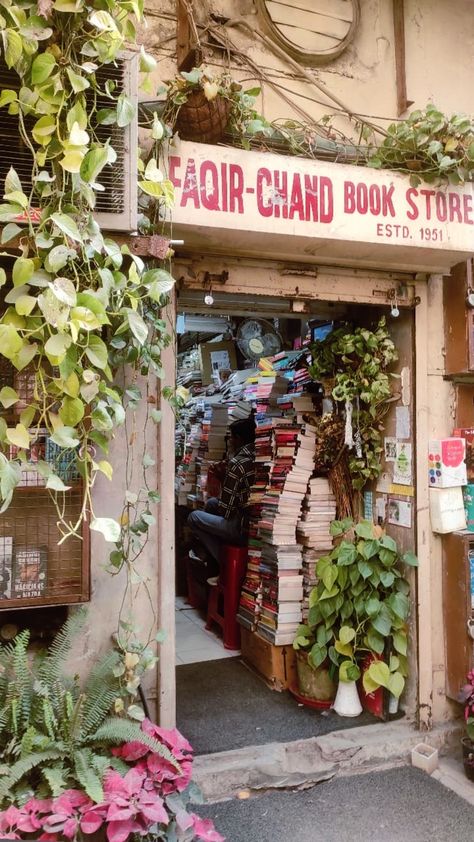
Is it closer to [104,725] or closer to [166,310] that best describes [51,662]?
[104,725]

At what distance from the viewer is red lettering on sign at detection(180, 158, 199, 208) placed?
3158mm

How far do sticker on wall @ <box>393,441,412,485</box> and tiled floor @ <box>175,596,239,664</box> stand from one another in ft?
7.58

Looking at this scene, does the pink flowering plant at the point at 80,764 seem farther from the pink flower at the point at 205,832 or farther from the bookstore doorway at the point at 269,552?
the bookstore doorway at the point at 269,552

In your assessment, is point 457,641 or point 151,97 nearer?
point 151,97

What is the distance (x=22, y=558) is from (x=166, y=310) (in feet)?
4.94

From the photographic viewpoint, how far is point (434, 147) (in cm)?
352

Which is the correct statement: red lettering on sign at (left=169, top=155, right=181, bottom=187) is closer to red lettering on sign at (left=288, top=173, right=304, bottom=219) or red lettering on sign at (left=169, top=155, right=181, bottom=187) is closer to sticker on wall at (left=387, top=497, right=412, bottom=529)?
red lettering on sign at (left=288, top=173, right=304, bottom=219)

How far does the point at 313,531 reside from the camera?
4.83 meters

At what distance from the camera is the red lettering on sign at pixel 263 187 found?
3283 mm

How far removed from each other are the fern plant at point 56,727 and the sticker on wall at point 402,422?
2365mm

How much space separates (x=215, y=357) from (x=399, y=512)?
4593 mm

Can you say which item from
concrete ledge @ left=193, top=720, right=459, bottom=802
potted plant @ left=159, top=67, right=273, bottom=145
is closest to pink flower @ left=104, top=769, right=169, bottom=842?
concrete ledge @ left=193, top=720, right=459, bottom=802

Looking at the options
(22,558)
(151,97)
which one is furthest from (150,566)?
(151,97)

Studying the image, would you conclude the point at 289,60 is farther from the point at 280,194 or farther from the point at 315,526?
the point at 315,526
